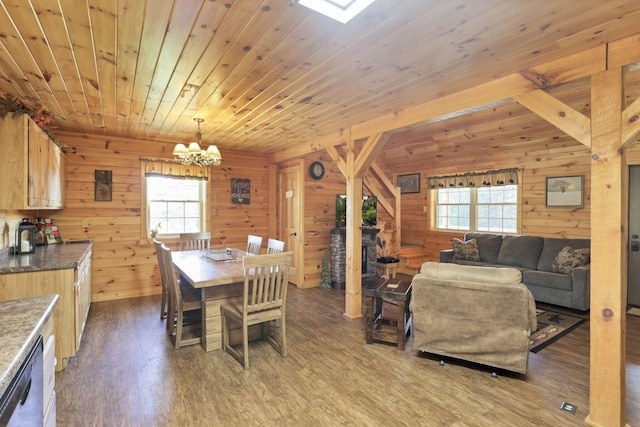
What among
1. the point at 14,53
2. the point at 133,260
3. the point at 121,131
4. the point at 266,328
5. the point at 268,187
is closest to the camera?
the point at 14,53

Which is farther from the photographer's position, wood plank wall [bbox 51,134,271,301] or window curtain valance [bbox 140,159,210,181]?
window curtain valance [bbox 140,159,210,181]

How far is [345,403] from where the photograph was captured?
231 centimetres

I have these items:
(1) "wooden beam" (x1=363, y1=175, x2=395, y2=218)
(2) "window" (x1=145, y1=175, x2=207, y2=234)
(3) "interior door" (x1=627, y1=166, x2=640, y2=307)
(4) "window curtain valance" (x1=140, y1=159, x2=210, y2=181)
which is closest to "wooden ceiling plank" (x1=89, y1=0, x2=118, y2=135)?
(4) "window curtain valance" (x1=140, y1=159, x2=210, y2=181)

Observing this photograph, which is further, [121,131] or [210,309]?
[121,131]

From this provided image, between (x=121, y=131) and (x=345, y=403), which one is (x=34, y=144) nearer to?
(x=121, y=131)

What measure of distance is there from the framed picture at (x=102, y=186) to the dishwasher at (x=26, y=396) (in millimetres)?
4126

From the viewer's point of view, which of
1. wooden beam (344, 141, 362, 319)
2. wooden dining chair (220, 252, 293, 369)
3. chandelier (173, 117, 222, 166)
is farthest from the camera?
wooden beam (344, 141, 362, 319)

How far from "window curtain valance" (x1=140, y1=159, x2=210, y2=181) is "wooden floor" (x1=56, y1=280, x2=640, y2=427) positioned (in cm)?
257

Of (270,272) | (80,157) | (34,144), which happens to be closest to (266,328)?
(270,272)

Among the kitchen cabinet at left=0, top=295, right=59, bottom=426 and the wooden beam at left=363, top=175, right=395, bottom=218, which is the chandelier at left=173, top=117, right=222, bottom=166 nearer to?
the kitchen cabinet at left=0, top=295, right=59, bottom=426

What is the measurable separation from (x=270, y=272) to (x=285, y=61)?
66.4 inches

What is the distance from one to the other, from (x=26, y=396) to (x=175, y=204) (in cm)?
455

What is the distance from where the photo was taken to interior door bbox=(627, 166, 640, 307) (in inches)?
172

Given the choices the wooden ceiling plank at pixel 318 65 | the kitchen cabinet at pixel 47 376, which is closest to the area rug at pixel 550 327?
the wooden ceiling plank at pixel 318 65
